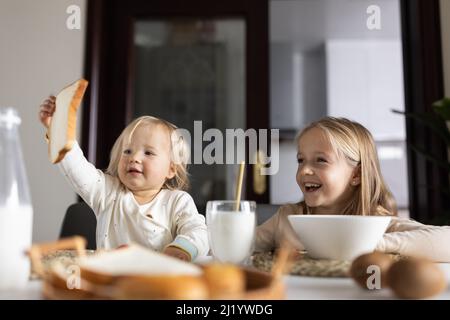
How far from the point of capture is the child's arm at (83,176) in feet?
2.39

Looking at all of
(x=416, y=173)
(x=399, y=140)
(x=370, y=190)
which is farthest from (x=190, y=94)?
(x=399, y=140)

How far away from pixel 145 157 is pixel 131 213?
0.12 metres

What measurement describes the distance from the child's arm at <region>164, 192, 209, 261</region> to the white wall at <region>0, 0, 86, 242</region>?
2.85 feet

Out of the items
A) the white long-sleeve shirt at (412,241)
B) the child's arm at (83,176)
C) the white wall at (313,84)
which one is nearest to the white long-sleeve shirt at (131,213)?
the child's arm at (83,176)

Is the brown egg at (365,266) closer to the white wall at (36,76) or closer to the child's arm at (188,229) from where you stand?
the child's arm at (188,229)

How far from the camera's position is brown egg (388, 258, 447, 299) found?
39cm

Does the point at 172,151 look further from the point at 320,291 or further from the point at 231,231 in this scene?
the point at 320,291

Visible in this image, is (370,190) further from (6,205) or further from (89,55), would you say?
(89,55)

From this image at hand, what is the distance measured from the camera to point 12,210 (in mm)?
412

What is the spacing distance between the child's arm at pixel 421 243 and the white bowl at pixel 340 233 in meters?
0.12

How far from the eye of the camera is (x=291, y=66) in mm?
3891
